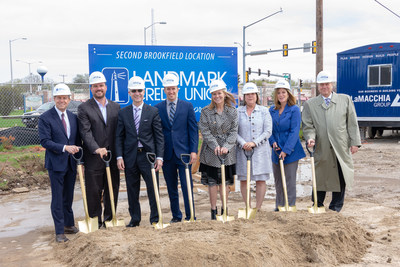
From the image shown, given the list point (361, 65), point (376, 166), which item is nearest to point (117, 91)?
point (376, 166)

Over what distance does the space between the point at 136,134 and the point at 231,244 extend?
7.03ft

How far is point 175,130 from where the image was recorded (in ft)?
20.9

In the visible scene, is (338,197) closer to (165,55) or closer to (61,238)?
(61,238)

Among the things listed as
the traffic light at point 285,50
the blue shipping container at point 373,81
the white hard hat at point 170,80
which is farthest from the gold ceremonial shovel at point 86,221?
the traffic light at point 285,50

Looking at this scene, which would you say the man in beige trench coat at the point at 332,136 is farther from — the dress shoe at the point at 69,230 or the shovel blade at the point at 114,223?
the dress shoe at the point at 69,230

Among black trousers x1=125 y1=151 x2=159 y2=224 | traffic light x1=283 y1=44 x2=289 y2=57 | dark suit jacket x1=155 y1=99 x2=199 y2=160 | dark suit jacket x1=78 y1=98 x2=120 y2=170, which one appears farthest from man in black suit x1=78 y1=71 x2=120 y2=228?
traffic light x1=283 y1=44 x2=289 y2=57

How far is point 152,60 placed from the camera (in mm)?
8523

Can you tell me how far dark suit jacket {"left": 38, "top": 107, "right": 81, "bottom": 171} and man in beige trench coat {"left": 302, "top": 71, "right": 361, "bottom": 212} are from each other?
3.32 m

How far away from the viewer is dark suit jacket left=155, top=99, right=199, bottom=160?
635cm

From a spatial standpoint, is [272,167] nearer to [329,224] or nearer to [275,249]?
[329,224]

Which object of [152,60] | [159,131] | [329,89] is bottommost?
[159,131]

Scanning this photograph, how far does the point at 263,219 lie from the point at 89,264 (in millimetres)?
2299

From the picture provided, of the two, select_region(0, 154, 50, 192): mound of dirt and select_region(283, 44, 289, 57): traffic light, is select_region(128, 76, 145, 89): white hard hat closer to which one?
select_region(0, 154, 50, 192): mound of dirt

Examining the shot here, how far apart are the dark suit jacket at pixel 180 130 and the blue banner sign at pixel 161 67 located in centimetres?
210
